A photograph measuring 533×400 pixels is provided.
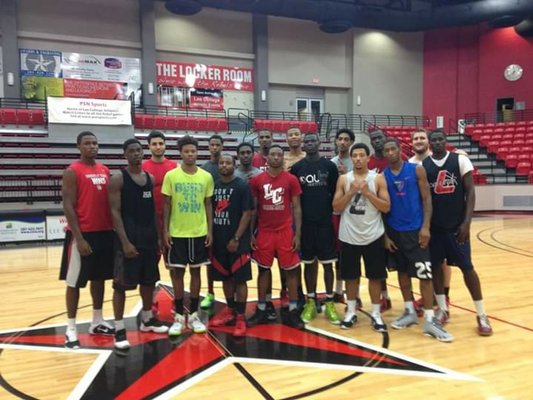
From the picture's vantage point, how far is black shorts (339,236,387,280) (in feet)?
12.8

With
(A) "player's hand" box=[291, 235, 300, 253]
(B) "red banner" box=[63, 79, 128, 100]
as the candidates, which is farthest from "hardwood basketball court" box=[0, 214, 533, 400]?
(B) "red banner" box=[63, 79, 128, 100]

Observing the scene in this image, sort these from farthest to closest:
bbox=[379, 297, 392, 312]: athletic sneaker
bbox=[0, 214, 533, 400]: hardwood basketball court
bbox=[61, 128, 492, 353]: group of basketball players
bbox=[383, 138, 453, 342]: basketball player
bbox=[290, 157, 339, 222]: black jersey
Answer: bbox=[379, 297, 392, 312]: athletic sneaker → bbox=[290, 157, 339, 222]: black jersey → bbox=[383, 138, 453, 342]: basketball player → bbox=[61, 128, 492, 353]: group of basketball players → bbox=[0, 214, 533, 400]: hardwood basketball court

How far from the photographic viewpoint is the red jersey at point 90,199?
3.62 metres

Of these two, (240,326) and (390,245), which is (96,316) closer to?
(240,326)

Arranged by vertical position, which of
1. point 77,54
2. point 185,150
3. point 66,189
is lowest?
point 66,189

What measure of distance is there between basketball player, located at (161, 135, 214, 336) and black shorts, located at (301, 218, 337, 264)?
86 centimetres

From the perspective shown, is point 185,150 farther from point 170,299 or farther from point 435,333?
point 435,333

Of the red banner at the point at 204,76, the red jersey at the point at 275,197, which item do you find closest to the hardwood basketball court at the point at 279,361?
the red jersey at the point at 275,197

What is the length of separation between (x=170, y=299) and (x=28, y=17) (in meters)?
13.4

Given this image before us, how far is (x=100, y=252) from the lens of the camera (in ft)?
12.2

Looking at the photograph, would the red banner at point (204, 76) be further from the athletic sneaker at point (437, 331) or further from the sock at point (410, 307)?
the athletic sneaker at point (437, 331)

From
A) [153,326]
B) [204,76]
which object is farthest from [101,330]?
[204,76]

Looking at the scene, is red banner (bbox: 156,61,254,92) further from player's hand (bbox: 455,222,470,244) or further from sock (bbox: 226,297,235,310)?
player's hand (bbox: 455,222,470,244)

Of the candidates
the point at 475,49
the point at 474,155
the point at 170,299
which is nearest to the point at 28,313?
the point at 170,299
